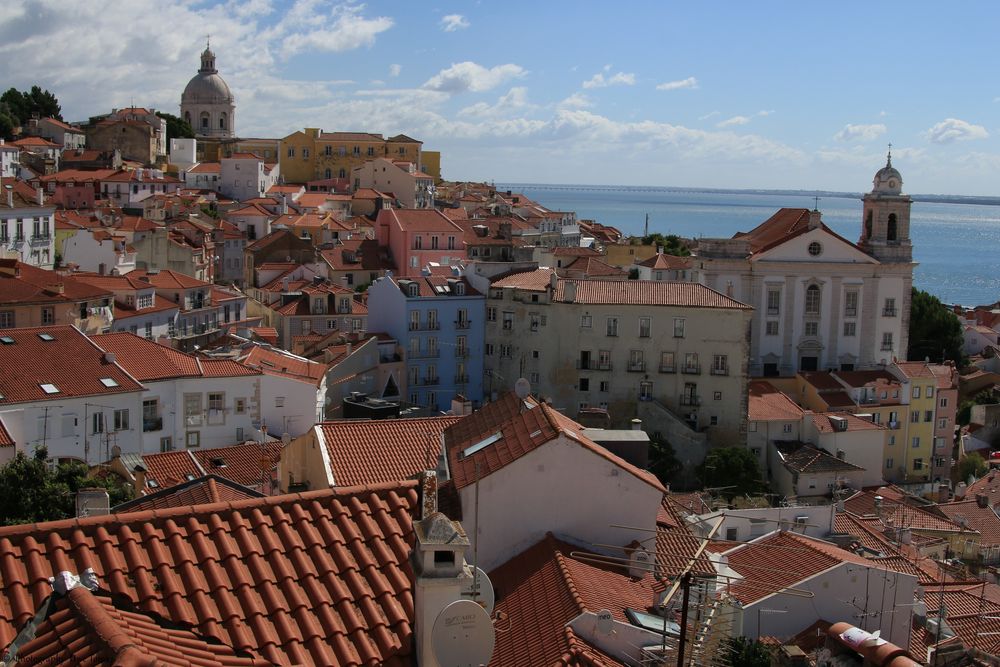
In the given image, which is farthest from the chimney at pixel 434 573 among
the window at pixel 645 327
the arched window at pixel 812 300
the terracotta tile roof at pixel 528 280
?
the arched window at pixel 812 300

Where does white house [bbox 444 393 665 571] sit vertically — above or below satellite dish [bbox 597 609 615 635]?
above

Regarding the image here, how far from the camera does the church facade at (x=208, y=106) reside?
339 feet

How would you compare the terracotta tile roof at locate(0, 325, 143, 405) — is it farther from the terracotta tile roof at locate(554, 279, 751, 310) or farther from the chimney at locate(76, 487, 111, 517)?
the terracotta tile roof at locate(554, 279, 751, 310)

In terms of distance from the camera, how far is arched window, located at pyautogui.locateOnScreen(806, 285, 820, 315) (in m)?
48.9

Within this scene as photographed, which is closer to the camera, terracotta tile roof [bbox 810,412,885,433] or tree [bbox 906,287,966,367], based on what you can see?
terracotta tile roof [bbox 810,412,885,433]

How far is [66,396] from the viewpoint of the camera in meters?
23.4

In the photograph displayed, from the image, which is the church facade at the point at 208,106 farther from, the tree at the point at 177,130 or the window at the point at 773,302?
the window at the point at 773,302

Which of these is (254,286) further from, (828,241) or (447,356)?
(828,241)

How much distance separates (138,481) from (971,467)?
3306 centimetres

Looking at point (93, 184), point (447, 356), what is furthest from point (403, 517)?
point (93, 184)

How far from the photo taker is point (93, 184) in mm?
69812

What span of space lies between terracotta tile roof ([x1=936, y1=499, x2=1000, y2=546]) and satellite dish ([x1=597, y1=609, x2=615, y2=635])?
72.4 feet

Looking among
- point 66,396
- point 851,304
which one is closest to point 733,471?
point 851,304

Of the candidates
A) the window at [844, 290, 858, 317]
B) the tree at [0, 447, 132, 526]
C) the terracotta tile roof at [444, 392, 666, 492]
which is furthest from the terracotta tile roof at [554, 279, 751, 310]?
the terracotta tile roof at [444, 392, 666, 492]
